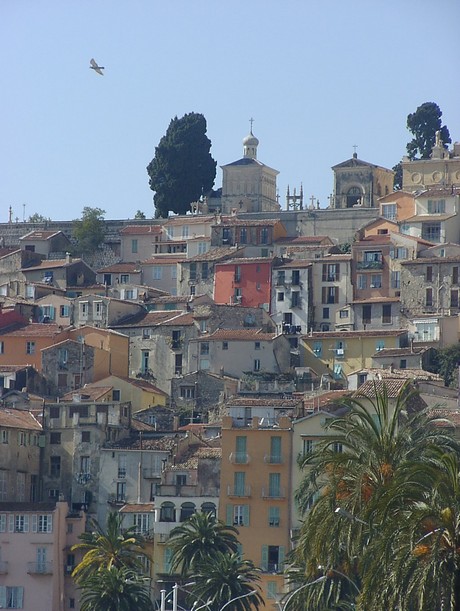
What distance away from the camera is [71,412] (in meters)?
101

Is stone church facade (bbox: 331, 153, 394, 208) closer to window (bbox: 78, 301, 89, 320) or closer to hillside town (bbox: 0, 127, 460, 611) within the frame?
hillside town (bbox: 0, 127, 460, 611)

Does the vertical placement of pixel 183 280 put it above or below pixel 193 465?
above

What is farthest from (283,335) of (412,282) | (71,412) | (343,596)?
(343,596)

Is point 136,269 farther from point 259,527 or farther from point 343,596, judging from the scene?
point 343,596

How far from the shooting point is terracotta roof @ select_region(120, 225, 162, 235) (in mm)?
140000

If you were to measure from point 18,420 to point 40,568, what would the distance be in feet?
33.9

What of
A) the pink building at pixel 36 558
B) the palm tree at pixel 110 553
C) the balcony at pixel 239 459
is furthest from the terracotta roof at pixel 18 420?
the balcony at pixel 239 459

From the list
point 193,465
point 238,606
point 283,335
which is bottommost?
point 238,606

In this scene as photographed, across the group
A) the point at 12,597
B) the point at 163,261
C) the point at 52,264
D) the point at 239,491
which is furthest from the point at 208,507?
the point at 52,264

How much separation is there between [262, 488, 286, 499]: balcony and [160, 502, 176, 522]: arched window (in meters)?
4.16

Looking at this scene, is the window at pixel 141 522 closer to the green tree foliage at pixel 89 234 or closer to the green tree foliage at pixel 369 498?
the green tree foliage at pixel 369 498

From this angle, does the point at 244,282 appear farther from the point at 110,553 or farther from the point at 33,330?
the point at 110,553

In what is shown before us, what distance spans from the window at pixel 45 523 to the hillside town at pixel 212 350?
56mm

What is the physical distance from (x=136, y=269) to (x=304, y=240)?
37.1ft
